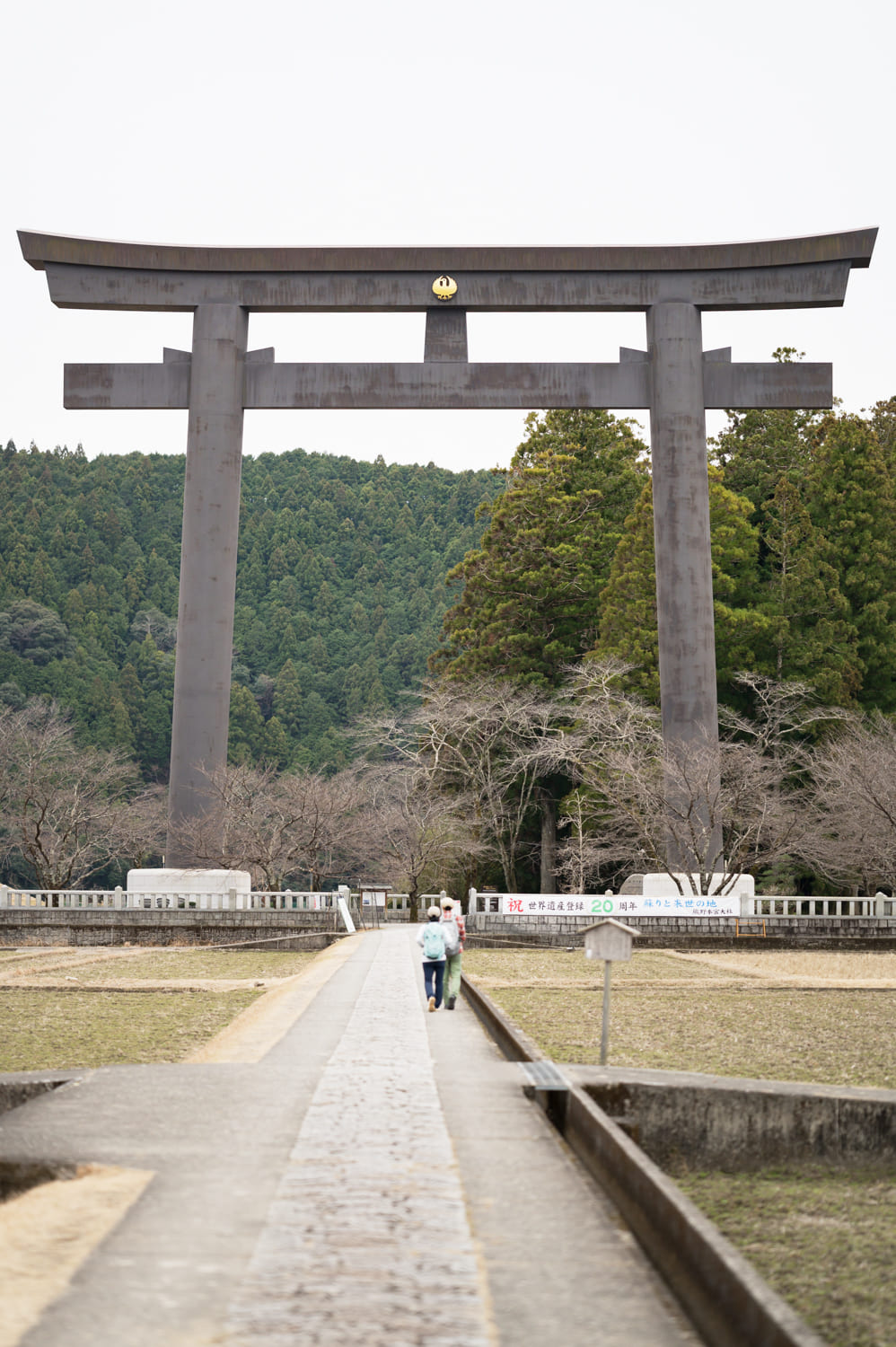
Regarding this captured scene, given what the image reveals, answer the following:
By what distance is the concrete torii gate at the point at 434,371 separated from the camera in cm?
3041

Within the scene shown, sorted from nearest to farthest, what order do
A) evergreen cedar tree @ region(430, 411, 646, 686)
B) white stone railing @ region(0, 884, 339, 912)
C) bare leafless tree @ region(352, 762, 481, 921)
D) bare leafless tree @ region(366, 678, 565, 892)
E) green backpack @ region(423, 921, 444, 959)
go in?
green backpack @ region(423, 921, 444, 959) < white stone railing @ region(0, 884, 339, 912) < bare leafless tree @ region(352, 762, 481, 921) < bare leafless tree @ region(366, 678, 565, 892) < evergreen cedar tree @ region(430, 411, 646, 686)

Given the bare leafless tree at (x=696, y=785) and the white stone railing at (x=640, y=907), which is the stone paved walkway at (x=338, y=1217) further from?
the bare leafless tree at (x=696, y=785)

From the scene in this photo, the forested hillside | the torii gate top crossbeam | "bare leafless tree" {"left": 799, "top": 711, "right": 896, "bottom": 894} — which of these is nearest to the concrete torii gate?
the torii gate top crossbeam

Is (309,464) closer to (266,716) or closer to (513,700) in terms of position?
(266,716)

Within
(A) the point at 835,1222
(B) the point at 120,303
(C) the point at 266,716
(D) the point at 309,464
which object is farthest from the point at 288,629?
(A) the point at 835,1222

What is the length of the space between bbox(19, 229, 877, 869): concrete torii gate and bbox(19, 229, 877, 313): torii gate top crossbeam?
0.04m

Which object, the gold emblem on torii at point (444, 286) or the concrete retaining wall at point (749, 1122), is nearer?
the concrete retaining wall at point (749, 1122)

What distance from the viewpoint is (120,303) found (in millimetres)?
30781

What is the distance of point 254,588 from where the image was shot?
310 ft

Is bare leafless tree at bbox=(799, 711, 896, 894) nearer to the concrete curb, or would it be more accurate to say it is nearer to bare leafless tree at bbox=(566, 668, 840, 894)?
bare leafless tree at bbox=(566, 668, 840, 894)

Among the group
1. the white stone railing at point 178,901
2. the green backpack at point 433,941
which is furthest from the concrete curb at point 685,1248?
the white stone railing at point 178,901

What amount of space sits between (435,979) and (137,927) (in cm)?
1613

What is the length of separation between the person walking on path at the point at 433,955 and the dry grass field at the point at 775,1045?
33.6 inches

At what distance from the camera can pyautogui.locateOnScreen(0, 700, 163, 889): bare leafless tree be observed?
4122cm
